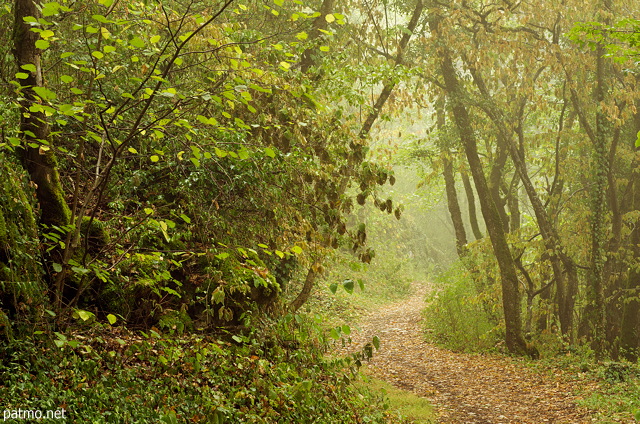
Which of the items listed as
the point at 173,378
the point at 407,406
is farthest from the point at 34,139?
the point at 407,406

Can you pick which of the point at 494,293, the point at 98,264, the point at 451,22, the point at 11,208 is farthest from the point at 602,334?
the point at 11,208

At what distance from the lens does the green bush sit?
1491 cm

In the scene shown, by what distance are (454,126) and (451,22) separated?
11.7 ft

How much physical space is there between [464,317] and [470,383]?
182 inches

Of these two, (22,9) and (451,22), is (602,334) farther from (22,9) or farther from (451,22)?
(22,9)

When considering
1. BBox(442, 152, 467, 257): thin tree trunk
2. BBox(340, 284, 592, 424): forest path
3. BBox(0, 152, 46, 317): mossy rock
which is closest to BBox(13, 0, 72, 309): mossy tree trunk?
BBox(0, 152, 46, 317): mossy rock

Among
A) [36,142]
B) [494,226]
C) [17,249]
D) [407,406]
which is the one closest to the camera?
[17,249]

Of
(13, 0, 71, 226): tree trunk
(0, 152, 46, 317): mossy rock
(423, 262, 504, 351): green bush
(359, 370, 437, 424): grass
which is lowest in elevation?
(359, 370, 437, 424): grass

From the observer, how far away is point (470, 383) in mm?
11461

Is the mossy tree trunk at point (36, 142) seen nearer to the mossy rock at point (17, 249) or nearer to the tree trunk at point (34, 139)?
the tree trunk at point (34, 139)

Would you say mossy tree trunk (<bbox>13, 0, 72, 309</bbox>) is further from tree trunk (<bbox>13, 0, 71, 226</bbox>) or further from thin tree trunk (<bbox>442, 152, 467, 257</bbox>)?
thin tree trunk (<bbox>442, 152, 467, 257</bbox>)

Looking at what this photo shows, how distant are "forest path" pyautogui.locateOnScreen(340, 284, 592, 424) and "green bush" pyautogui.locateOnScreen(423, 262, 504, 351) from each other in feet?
2.03

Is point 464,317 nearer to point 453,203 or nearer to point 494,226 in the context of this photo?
point 494,226

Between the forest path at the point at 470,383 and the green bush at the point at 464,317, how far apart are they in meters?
0.62
